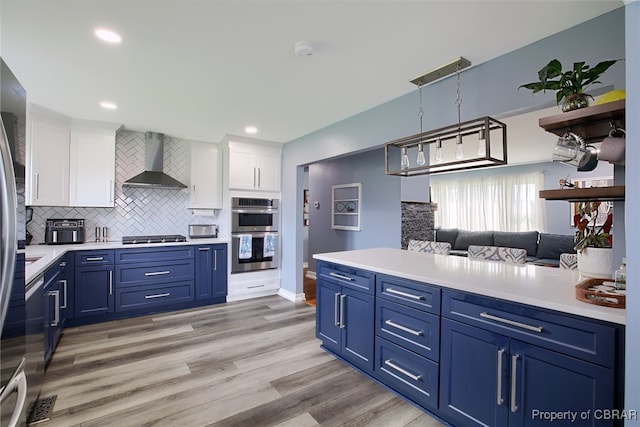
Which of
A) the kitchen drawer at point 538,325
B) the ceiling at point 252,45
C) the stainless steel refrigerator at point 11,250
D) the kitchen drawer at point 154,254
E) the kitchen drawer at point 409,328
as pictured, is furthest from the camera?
the kitchen drawer at point 154,254

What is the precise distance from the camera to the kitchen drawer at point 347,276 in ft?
7.27

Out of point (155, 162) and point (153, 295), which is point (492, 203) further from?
point (153, 295)

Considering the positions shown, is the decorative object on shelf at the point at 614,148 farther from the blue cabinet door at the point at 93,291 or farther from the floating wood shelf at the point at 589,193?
the blue cabinet door at the point at 93,291

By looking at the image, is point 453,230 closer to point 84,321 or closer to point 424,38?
point 424,38

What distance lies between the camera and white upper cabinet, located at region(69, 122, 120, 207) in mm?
3467

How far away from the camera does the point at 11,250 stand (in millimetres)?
956

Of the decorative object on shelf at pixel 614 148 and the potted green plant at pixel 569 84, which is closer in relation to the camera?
the decorative object on shelf at pixel 614 148

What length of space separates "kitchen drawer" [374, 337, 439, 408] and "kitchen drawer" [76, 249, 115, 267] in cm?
313

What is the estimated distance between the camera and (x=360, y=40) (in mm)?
1895

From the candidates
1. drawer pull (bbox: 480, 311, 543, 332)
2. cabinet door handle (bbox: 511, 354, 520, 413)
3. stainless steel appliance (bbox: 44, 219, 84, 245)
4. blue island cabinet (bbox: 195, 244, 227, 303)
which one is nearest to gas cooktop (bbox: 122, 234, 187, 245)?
blue island cabinet (bbox: 195, 244, 227, 303)

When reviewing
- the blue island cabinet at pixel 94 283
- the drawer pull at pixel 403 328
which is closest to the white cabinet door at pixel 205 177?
the blue island cabinet at pixel 94 283

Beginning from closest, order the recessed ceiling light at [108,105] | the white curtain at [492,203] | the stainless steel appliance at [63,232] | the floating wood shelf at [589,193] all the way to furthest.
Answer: the floating wood shelf at [589,193] < the recessed ceiling light at [108,105] < the stainless steel appliance at [63,232] < the white curtain at [492,203]

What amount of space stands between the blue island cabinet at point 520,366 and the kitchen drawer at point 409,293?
0.08 meters

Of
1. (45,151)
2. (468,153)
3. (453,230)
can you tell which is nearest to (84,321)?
(45,151)
